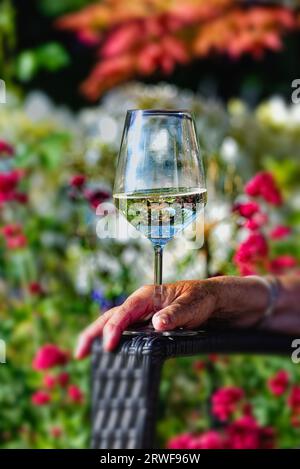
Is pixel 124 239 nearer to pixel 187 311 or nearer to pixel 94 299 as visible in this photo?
pixel 94 299

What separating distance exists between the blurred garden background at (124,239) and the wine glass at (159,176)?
0.33 meters

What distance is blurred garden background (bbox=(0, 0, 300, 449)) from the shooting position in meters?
2.46

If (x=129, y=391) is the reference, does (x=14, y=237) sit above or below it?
above

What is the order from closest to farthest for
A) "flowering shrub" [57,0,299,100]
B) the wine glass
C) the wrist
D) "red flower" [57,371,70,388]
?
the wine glass → the wrist → "red flower" [57,371,70,388] → "flowering shrub" [57,0,299,100]

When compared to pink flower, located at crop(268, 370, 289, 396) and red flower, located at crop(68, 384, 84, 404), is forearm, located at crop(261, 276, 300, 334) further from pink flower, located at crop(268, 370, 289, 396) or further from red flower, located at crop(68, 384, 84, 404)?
red flower, located at crop(68, 384, 84, 404)

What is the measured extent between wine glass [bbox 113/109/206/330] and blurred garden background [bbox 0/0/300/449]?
0.33 m

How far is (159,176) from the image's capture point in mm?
1334

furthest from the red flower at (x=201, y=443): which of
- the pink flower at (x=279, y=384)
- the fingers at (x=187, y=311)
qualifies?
the fingers at (x=187, y=311)

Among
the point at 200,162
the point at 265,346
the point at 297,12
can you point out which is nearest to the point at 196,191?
the point at 200,162

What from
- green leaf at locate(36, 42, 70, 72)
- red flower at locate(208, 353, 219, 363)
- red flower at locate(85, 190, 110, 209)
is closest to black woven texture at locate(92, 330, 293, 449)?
red flower at locate(85, 190, 110, 209)

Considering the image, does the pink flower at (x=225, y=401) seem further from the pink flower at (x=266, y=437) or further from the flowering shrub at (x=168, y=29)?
the flowering shrub at (x=168, y=29)

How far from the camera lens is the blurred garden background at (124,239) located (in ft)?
8.09

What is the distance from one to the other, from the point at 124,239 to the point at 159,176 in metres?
1.41

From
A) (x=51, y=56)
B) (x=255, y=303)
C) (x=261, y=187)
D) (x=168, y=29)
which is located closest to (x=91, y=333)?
(x=255, y=303)
